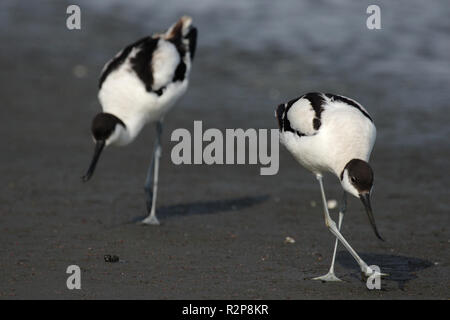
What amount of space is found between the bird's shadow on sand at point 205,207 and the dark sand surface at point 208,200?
3 centimetres

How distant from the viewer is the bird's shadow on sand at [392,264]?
5820 mm

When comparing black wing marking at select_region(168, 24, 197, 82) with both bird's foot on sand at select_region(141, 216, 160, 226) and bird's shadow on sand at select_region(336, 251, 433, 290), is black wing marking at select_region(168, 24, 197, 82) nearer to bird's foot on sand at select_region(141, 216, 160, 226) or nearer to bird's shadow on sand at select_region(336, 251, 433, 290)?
bird's foot on sand at select_region(141, 216, 160, 226)

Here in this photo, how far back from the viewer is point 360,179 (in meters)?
5.31

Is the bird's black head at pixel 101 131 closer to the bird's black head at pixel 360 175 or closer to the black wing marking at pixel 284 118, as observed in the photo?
the black wing marking at pixel 284 118

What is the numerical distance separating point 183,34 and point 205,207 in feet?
6.00

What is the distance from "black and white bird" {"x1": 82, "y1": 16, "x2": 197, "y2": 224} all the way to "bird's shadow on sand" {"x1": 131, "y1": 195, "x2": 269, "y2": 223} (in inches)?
6.8

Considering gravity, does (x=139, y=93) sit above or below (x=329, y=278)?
above

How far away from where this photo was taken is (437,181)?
320 inches

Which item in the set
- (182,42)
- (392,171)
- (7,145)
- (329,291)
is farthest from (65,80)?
(329,291)

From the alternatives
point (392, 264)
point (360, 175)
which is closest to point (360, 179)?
point (360, 175)

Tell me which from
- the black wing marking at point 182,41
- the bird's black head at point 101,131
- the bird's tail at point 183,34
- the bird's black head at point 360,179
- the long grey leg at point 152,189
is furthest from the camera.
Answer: the bird's tail at point 183,34

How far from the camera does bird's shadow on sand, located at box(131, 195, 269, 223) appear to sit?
740 cm

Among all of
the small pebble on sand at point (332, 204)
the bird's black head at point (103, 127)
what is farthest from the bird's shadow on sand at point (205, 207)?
the bird's black head at point (103, 127)

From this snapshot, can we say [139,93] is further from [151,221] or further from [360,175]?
[360,175]
